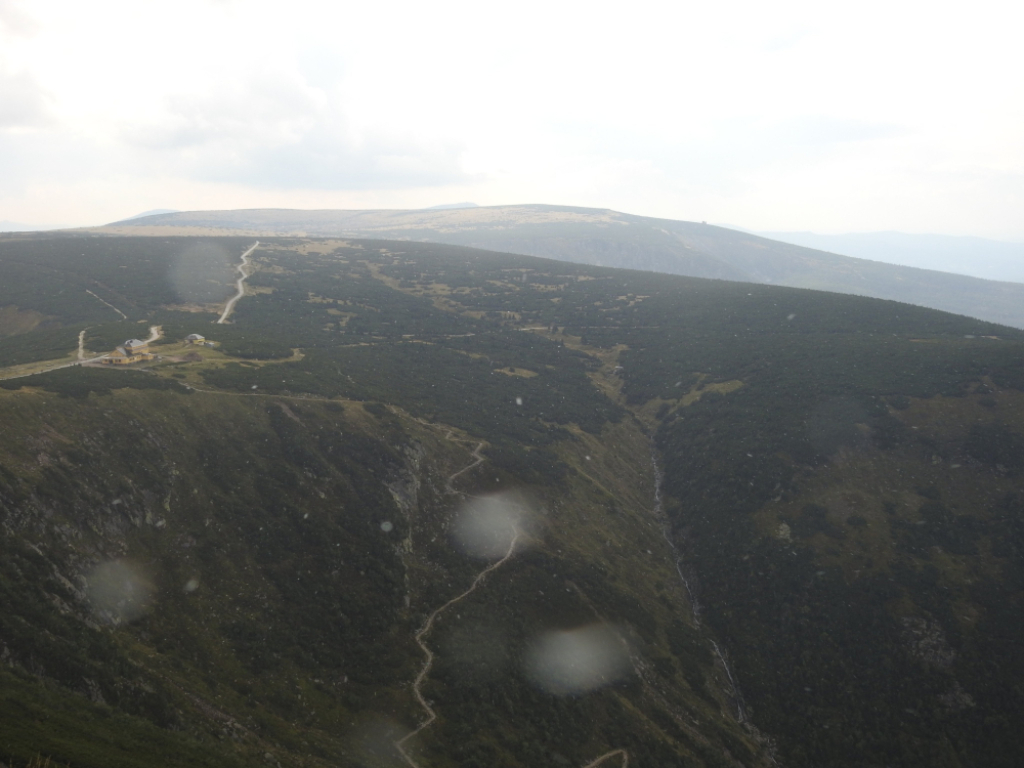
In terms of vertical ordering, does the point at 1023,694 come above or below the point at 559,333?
below

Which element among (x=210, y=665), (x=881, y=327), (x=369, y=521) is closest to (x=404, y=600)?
(x=369, y=521)

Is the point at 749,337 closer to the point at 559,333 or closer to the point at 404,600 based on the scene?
the point at 559,333

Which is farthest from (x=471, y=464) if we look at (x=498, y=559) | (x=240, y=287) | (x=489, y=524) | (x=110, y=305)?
(x=240, y=287)

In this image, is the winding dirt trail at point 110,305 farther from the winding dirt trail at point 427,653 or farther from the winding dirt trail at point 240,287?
the winding dirt trail at point 427,653

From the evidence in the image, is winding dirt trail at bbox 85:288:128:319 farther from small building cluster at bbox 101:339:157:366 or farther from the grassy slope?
the grassy slope

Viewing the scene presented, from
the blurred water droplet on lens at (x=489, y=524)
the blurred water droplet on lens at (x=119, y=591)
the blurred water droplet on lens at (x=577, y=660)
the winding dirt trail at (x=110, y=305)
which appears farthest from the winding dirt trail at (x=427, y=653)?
the winding dirt trail at (x=110, y=305)

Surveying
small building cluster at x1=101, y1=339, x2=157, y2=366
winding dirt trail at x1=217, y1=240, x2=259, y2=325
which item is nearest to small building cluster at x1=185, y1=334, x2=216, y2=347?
small building cluster at x1=101, y1=339, x2=157, y2=366
